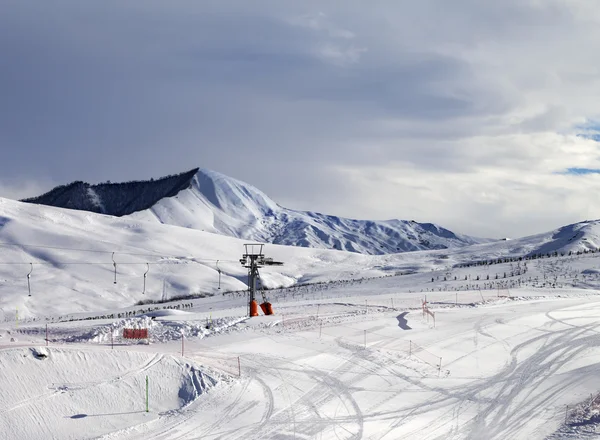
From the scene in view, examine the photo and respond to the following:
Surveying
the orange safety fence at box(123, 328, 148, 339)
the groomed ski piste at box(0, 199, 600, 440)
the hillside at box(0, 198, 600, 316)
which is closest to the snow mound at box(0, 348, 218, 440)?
the groomed ski piste at box(0, 199, 600, 440)

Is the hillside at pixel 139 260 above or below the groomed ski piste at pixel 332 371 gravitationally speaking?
above

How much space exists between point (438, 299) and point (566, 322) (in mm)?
14451

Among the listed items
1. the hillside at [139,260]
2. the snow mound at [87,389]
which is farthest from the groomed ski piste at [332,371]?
the hillside at [139,260]

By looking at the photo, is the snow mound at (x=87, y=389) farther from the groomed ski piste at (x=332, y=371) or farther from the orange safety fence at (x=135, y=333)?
the orange safety fence at (x=135, y=333)

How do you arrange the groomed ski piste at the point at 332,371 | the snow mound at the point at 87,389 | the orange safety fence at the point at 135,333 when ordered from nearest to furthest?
the snow mound at the point at 87,389, the groomed ski piste at the point at 332,371, the orange safety fence at the point at 135,333

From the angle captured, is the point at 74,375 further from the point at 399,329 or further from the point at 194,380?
the point at 399,329

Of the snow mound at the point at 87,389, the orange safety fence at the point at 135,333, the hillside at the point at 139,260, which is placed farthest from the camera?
the hillside at the point at 139,260

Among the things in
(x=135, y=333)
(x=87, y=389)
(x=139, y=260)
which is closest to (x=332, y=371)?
(x=87, y=389)

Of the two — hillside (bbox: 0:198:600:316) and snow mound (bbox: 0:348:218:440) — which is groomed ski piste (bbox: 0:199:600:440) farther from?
hillside (bbox: 0:198:600:316)

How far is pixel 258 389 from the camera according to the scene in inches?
1062

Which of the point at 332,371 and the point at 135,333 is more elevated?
the point at 135,333

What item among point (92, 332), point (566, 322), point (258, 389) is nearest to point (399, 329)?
point (566, 322)

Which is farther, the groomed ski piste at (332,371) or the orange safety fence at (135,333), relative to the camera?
Answer: the orange safety fence at (135,333)

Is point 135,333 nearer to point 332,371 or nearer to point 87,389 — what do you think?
point 87,389
